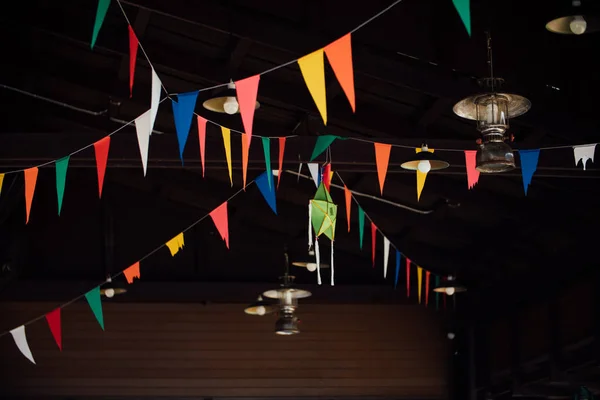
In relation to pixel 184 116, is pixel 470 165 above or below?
above

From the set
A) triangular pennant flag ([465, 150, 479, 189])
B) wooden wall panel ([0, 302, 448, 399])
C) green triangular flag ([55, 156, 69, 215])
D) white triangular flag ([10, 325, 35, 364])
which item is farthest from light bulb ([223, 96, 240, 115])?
wooden wall panel ([0, 302, 448, 399])

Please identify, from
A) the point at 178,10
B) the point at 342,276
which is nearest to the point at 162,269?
the point at 342,276

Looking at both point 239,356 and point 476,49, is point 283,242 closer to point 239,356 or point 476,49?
point 239,356

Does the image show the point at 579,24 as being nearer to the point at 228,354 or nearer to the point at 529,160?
the point at 529,160

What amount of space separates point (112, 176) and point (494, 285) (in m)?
4.28

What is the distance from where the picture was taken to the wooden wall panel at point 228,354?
450 inches

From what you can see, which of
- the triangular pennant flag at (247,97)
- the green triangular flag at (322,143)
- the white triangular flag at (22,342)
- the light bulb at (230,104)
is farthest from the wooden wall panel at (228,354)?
the triangular pennant flag at (247,97)

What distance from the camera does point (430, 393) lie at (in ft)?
39.1

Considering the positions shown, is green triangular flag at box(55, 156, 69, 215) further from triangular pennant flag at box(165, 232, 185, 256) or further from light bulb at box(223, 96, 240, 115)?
triangular pennant flag at box(165, 232, 185, 256)

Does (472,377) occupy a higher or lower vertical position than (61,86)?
lower

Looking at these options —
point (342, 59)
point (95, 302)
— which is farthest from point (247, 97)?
point (95, 302)

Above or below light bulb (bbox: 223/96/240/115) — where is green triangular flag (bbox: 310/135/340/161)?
below

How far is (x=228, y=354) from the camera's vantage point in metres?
11.7

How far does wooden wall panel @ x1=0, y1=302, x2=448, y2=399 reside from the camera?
11.4m
